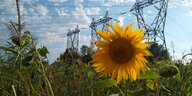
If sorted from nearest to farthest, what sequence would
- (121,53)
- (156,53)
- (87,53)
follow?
(121,53) → (87,53) → (156,53)

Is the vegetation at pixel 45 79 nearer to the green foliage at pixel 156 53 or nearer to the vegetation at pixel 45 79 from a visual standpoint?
the vegetation at pixel 45 79

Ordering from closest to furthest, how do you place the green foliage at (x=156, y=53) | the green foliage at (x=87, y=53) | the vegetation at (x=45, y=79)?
the vegetation at (x=45, y=79) < the green foliage at (x=87, y=53) < the green foliage at (x=156, y=53)

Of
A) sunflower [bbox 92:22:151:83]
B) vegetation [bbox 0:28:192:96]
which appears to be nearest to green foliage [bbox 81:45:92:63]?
vegetation [bbox 0:28:192:96]

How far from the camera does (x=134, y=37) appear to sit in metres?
1.11

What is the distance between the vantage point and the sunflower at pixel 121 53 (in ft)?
3.65

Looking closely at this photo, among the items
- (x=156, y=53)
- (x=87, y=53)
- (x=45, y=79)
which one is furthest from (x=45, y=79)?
(x=156, y=53)

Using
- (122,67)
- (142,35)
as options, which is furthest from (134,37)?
(122,67)

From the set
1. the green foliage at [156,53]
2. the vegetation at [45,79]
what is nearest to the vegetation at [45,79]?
the vegetation at [45,79]

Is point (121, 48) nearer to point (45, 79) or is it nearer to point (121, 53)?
point (121, 53)

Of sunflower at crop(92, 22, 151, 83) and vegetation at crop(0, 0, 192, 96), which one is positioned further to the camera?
vegetation at crop(0, 0, 192, 96)

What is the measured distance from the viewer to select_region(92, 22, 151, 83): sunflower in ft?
3.65

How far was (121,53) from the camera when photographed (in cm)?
117

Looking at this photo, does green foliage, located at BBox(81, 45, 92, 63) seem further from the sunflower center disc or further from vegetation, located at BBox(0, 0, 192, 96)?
the sunflower center disc

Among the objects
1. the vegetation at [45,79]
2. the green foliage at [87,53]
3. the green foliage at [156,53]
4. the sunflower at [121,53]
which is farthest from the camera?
the green foliage at [156,53]
